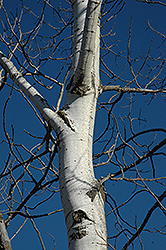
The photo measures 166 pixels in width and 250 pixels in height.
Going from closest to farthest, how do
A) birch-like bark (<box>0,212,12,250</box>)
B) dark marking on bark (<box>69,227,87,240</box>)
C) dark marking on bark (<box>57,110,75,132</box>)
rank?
→ dark marking on bark (<box>69,227,87,240</box>)
birch-like bark (<box>0,212,12,250</box>)
dark marking on bark (<box>57,110,75,132</box>)

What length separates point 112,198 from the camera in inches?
77.4

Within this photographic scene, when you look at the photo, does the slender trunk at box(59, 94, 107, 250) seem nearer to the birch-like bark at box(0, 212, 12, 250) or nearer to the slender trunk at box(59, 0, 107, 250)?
the slender trunk at box(59, 0, 107, 250)

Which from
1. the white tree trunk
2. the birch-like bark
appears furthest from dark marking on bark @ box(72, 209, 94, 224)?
the birch-like bark

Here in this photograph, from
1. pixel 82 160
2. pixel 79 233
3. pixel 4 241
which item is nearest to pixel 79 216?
pixel 79 233

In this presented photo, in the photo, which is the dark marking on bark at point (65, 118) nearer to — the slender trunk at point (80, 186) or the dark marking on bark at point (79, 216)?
the slender trunk at point (80, 186)

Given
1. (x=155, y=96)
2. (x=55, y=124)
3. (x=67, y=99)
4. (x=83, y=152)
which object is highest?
(x=155, y=96)

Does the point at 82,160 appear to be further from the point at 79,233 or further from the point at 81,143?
the point at 79,233

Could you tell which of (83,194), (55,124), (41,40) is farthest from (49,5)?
(83,194)

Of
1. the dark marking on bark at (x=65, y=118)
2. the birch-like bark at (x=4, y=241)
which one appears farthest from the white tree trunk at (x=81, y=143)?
the birch-like bark at (x=4, y=241)

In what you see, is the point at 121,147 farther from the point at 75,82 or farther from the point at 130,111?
the point at 75,82

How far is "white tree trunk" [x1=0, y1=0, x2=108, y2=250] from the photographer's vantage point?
3.69 ft

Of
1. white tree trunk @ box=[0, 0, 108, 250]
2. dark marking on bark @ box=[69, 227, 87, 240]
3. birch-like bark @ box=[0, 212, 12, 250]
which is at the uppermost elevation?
white tree trunk @ box=[0, 0, 108, 250]

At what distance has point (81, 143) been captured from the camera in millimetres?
1357

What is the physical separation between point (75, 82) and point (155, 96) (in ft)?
4.27
